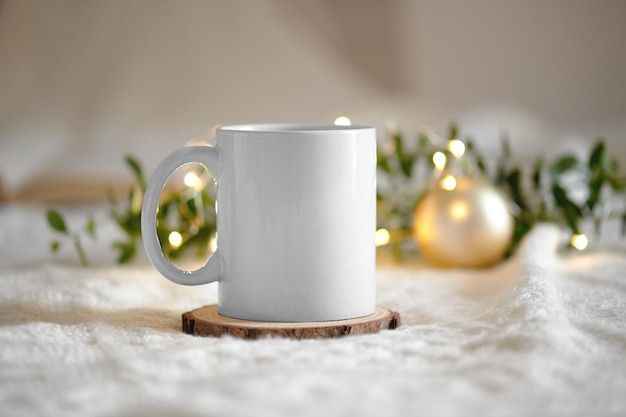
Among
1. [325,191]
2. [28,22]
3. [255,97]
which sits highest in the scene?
[28,22]

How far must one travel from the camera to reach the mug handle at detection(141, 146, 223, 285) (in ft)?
2.15

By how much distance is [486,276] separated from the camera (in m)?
0.94

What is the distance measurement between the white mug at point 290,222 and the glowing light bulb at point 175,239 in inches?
12.7

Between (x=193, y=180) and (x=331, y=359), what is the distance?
0.50 metres

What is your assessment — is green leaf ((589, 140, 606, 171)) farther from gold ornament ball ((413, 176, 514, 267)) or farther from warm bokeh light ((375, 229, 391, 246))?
warm bokeh light ((375, 229, 391, 246))

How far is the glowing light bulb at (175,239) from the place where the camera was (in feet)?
3.23

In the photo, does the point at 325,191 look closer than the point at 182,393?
No

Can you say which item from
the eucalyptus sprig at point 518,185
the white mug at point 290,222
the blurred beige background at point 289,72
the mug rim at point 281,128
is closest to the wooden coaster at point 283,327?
the white mug at point 290,222

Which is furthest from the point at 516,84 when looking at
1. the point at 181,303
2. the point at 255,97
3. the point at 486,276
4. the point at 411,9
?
the point at 181,303

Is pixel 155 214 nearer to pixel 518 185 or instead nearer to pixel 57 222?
pixel 57 222

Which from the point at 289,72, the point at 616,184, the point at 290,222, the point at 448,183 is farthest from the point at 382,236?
the point at 289,72

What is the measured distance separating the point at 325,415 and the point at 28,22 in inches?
60.5

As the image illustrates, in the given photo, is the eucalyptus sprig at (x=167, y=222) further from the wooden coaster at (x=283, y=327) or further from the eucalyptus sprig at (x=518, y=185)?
the wooden coaster at (x=283, y=327)

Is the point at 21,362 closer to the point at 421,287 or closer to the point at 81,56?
the point at 421,287
